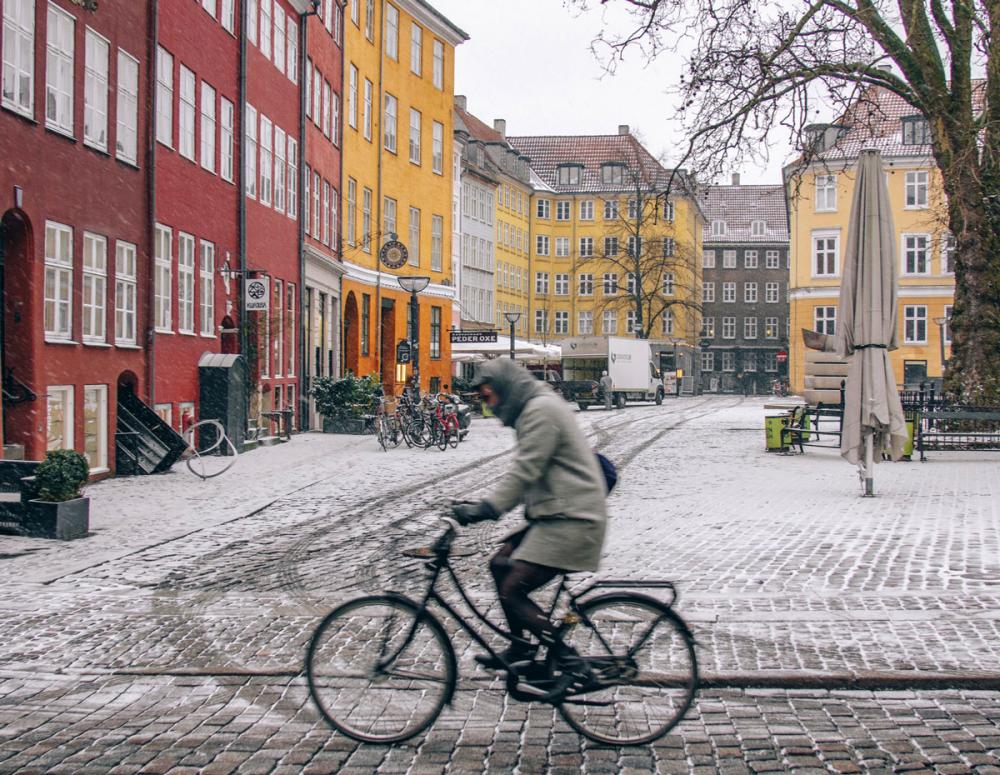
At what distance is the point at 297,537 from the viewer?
12.4 meters

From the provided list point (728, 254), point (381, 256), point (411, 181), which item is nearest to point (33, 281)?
point (381, 256)

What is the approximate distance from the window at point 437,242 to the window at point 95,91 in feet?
95.0

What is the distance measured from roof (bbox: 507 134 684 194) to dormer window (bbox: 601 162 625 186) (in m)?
0.24

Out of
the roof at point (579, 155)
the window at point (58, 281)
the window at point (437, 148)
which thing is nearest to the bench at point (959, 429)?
the window at point (58, 281)

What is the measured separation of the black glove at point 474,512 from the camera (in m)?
5.29

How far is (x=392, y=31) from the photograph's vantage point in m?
43.3

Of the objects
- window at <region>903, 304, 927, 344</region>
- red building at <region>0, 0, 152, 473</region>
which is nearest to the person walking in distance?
window at <region>903, 304, 927, 344</region>

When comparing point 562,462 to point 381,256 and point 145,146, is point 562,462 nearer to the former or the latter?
point 145,146

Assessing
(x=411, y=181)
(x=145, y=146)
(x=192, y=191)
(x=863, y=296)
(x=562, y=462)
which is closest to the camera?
(x=562, y=462)

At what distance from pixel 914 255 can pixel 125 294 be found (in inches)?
2138

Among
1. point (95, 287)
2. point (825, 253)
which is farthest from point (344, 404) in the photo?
point (825, 253)

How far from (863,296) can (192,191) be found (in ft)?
41.2

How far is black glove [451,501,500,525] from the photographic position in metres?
5.29

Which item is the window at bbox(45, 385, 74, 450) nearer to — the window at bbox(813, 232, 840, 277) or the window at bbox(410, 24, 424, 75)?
the window at bbox(410, 24, 424, 75)
